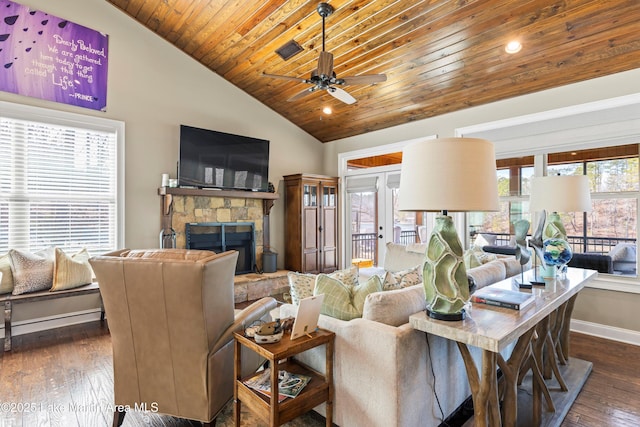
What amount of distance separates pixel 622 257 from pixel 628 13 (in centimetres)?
235

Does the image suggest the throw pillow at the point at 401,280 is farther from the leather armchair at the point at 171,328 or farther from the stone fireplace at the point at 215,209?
the stone fireplace at the point at 215,209

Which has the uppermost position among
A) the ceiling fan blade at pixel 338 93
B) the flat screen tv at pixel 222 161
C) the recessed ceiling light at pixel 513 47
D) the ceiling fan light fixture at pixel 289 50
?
the ceiling fan light fixture at pixel 289 50

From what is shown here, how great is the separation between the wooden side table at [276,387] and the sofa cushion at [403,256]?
254cm

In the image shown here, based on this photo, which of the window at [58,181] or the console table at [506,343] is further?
A: the window at [58,181]

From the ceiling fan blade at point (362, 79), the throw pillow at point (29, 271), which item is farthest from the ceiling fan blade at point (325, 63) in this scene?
the throw pillow at point (29, 271)

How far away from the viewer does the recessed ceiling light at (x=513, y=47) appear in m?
3.21

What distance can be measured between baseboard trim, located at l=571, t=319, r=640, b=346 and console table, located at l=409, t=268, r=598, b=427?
1415 millimetres

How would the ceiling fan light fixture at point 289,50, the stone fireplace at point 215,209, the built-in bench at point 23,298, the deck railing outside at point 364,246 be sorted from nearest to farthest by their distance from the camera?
the built-in bench at point 23,298, the ceiling fan light fixture at point 289,50, the stone fireplace at point 215,209, the deck railing outside at point 364,246

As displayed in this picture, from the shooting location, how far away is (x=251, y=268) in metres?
5.25

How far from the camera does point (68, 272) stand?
347 cm

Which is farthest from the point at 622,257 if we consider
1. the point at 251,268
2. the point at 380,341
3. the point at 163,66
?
the point at 163,66

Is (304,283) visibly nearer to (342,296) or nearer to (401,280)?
(342,296)

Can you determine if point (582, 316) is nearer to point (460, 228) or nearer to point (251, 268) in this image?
point (460, 228)

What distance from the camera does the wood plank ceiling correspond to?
295cm
